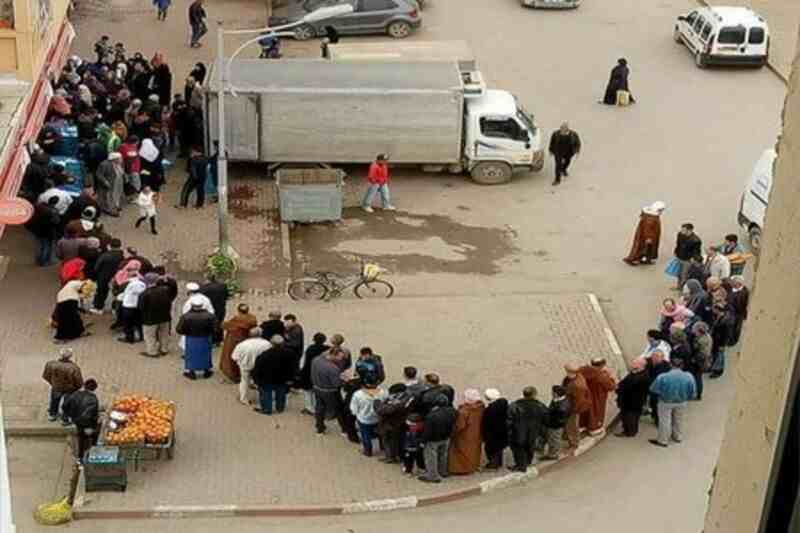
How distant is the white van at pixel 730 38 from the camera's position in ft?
104

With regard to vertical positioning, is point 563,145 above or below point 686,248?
above

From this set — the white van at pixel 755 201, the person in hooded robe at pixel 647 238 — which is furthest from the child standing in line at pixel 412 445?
the white van at pixel 755 201

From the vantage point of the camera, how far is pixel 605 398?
1741 centimetres

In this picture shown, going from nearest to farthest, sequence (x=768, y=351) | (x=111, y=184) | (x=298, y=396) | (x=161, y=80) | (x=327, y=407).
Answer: (x=768, y=351)
(x=327, y=407)
(x=298, y=396)
(x=111, y=184)
(x=161, y=80)

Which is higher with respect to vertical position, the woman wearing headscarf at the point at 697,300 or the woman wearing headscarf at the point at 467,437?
the woman wearing headscarf at the point at 697,300

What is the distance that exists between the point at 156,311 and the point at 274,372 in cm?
231

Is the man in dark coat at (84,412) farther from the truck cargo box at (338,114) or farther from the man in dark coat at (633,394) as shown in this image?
the truck cargo box at (338,114)

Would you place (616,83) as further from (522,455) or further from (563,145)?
(522,455)

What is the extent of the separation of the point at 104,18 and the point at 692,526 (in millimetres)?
23110

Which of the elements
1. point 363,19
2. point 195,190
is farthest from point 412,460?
point 363,19

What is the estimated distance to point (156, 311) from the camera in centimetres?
1856

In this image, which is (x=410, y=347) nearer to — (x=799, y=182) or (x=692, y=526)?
(x=692, y=526)

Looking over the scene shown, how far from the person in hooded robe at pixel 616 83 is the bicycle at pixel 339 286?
403 inches

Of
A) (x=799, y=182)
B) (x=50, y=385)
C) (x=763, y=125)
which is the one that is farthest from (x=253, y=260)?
(x=799, y=182)
